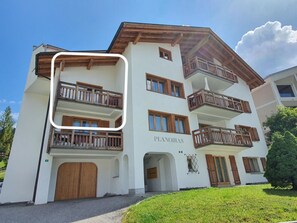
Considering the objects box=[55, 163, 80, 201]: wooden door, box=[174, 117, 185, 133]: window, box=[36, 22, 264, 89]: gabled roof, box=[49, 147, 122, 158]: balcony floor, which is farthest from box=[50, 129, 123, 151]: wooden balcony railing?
box=[36, 22, 264, 89]: gabled roof

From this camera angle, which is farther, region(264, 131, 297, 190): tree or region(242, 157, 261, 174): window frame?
region(242, 157, 261, 174): window frame

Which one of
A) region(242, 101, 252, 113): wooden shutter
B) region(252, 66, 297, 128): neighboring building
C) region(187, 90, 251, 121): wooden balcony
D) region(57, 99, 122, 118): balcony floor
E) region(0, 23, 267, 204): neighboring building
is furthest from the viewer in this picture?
region(252, 66, 297, 128): neighboring building

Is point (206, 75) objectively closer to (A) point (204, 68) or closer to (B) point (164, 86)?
(A) point (204, 68)

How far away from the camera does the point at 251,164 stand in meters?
16.9

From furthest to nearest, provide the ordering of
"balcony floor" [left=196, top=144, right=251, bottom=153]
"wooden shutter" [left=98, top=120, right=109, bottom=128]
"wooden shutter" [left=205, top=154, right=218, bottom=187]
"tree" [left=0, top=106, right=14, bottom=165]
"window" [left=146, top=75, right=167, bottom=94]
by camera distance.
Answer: "tree" [left=0, top=106, right=14, bottom=165]
"window" [left=146, top=75, right=167, bottom=94]
"wooden shutter" [left=98, top=120, right=109, bottom=128]
"wooden shutter" [left=205, top=154, right=218, bottom=187]
"balcony floor" [left=196, top=144, right=251, bottom=153]

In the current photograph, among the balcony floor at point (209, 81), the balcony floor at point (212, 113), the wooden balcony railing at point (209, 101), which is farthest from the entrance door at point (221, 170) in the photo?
the balcony floor at point (209, 81)

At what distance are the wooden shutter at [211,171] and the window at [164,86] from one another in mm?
5137

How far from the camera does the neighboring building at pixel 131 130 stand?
11500 mm

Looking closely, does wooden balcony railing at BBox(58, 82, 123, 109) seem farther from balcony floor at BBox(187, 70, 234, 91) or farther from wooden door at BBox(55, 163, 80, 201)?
balcony floor at BBox(187, 70, 234, 91)

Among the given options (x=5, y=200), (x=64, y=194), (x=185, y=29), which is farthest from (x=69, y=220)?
(x=185, y=29)

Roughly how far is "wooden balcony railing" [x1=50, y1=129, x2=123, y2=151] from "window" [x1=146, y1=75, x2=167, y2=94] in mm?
4150

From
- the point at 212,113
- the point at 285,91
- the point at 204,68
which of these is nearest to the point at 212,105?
the point at 212,113

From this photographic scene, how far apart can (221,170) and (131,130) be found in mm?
7999

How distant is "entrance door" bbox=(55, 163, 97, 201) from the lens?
1184cm
